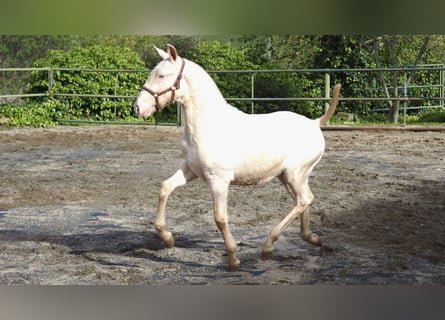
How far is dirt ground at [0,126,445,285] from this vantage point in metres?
3.41

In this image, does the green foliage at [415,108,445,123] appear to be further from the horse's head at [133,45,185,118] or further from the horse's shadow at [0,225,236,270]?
the horse's head at [133,45,185,118]

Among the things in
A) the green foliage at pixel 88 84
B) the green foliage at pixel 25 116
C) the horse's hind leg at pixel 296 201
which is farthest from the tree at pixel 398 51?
the horse's hind leg at pixel 296 201

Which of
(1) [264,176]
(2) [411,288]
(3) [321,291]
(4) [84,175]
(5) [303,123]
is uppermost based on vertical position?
(5) [303,123]

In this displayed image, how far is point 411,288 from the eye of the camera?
2922 millimetres

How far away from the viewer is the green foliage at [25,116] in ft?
35.9

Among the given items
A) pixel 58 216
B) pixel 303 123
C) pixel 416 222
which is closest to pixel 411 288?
pixel 303 123

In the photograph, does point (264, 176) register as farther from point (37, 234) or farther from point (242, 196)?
point (242, 196)

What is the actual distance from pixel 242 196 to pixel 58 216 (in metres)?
1.54

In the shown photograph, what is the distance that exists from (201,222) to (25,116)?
280 inches

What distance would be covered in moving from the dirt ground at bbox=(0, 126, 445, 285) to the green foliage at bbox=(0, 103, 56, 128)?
2618 mm

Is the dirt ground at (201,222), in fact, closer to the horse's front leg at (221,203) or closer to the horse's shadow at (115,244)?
the horse's shadow at (115,244)

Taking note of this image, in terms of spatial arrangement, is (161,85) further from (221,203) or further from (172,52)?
(221,203)

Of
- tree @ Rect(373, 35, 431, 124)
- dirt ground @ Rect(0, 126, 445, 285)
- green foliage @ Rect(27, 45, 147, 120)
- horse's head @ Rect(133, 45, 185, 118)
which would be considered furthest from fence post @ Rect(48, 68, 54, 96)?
horse's head @ Rect(133, 45, 185, 118)

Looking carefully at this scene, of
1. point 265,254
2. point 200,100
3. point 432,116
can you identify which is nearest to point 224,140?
point 200,100
